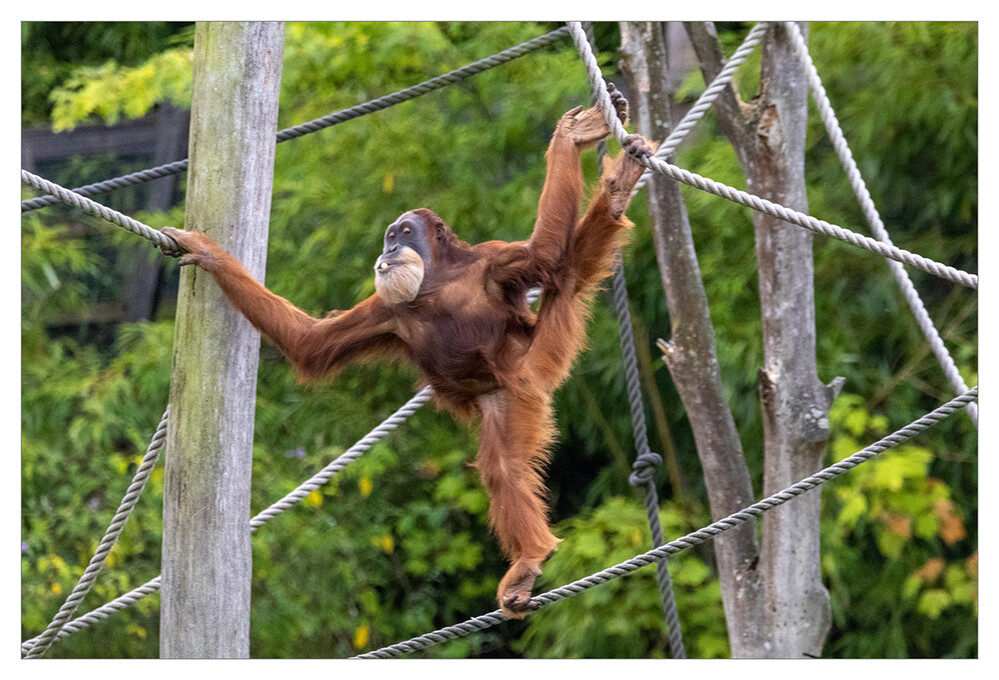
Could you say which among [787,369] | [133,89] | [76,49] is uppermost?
[76,49]

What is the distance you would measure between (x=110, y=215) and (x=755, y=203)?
55.5 inches

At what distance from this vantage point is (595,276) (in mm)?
2561

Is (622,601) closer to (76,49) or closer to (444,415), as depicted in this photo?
(444,415)

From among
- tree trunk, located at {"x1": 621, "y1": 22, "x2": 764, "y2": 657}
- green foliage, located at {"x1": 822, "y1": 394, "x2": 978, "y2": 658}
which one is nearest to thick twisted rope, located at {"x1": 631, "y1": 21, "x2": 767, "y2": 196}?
tree trunk, located at {"x1": 621, "y1": 22, "x2": 764, "y2": 657}

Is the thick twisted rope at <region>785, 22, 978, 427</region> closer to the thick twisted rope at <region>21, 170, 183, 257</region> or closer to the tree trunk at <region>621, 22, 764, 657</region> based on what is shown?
the tree trunk at <region>621, 22, 764, 657</region>

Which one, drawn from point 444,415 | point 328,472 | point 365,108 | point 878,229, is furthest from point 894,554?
point 365,108

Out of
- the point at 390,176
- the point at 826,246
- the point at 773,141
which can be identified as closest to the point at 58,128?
the point at 390,176

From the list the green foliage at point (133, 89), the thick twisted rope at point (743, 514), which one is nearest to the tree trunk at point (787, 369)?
the thick twisted rope at point (743, 514)

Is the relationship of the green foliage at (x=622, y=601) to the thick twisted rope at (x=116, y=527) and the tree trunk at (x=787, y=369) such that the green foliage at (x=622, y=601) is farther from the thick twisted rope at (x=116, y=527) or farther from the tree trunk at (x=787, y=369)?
the thick twisted rope at (x=116, y=527)

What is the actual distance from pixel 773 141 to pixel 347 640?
304 cm

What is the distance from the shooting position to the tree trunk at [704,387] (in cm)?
314

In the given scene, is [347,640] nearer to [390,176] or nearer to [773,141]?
[390,176]

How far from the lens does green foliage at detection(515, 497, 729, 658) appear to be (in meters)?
4.11

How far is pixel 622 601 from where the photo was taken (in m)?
4.32
